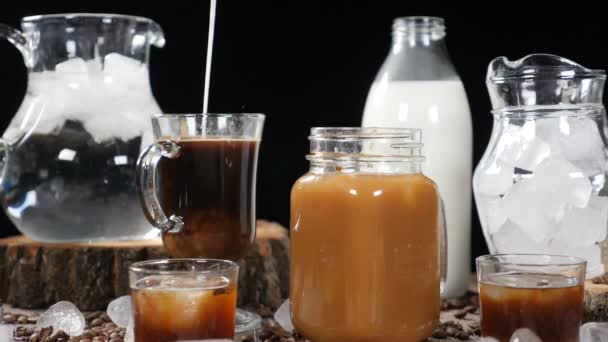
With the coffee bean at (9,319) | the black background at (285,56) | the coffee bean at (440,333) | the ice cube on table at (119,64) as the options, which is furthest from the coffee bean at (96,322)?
the black background at (285,56)

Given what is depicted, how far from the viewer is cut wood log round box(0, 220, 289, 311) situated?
2365mm

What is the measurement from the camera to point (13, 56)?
3043mm

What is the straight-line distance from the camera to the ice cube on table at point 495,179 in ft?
7.32

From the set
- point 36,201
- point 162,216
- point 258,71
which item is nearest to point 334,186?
point 162,216

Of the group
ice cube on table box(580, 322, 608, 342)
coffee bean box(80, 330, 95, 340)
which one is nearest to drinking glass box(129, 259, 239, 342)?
coffee bean box(80, 330, 95, 340)

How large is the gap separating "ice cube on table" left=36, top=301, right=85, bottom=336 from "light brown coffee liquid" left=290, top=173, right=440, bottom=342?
530 mm

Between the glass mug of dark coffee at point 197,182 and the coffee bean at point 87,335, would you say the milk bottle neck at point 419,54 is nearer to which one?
the glass mug of dark coffee at point 197,182

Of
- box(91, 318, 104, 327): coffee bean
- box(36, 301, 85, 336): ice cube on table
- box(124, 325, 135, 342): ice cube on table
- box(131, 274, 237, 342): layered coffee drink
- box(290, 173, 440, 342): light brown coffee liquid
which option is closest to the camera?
box(131, 274, 237, 342): layered coffee drink

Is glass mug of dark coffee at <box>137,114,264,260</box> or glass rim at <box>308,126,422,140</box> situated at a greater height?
glass rim at <box>308,126,422,140</box>

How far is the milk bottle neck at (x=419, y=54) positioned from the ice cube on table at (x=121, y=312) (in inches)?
35.5

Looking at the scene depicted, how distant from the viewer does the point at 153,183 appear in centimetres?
209

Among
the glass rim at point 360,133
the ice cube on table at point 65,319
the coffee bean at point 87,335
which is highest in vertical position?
the glass rim at point 360,133

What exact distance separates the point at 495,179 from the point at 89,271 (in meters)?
1.03

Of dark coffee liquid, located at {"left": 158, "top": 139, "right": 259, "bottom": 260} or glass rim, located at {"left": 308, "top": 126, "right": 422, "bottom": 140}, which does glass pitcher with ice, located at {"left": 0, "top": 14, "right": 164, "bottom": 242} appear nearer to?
dark coffee liquid, located at {"left": 158, "top": 139, "right": 259, "bottom": 260}
